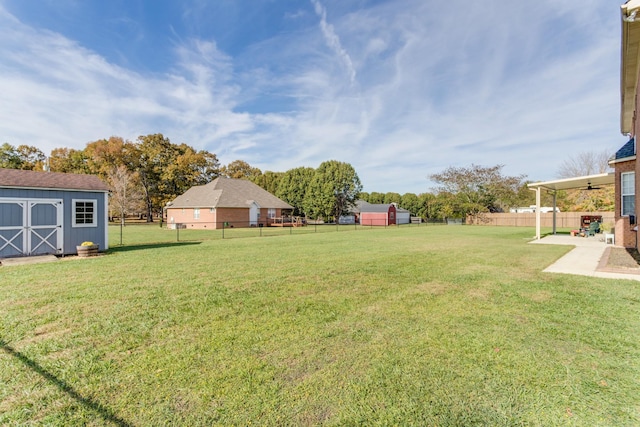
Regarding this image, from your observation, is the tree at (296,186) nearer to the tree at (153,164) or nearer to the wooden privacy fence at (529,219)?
the tree at (153,164)

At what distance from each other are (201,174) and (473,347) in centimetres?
5411

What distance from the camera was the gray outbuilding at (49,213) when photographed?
10.5 m

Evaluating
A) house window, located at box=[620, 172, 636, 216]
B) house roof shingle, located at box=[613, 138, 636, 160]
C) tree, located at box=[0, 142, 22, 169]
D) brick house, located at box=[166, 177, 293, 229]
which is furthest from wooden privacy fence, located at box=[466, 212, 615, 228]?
tree, located at box=[0, 142, 22, 169]

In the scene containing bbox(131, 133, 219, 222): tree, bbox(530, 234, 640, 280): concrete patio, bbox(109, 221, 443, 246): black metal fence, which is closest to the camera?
bbox(530, 234, 640, 280): concrete patio

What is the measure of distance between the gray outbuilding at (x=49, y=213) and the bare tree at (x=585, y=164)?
4846 centimetres

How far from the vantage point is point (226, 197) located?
110ft

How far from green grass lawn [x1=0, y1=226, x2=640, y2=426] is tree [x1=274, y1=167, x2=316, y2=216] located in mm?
42113

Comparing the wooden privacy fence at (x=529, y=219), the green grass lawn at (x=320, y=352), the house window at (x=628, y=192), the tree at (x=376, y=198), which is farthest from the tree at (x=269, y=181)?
the green grass lawn at (x=320, y=352)

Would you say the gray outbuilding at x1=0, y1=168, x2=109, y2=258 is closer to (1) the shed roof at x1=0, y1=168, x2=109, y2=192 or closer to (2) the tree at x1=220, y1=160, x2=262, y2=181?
(1) the shed roof at x1=0, y1=168, x2=109, y2=192

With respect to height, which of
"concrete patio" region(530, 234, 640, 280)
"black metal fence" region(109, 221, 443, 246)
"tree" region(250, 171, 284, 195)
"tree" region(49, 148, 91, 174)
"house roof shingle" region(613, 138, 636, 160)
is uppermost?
"tree" region(49, 148, 91, 174)

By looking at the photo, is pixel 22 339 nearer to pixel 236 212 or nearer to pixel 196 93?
pixel 196 93

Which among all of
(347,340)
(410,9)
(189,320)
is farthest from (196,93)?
(347,340)

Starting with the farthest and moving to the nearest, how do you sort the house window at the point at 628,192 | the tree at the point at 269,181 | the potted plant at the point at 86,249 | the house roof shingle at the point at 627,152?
the tree at the point at 269,181
the house roof shingle at the point at 627,152
the house window at the point at 628,192
the potted plant at the point at 86,249

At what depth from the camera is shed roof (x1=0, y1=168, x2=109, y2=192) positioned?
35.0 ft
